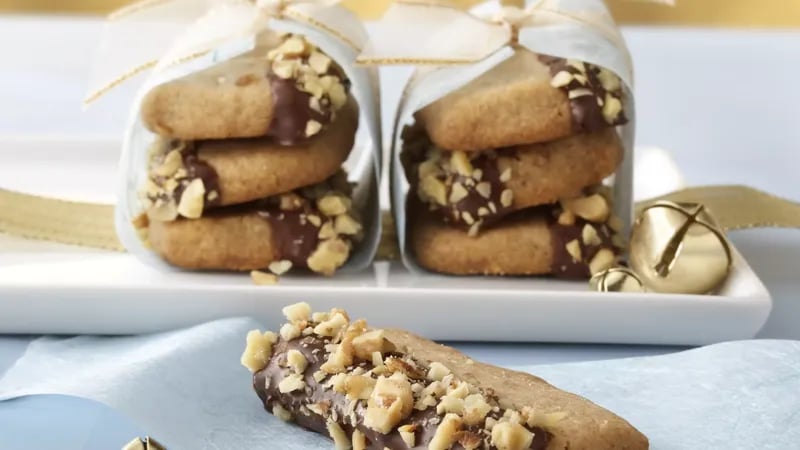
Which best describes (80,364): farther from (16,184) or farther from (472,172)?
(16,184)

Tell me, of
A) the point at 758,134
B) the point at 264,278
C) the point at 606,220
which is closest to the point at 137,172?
the point at 264,278

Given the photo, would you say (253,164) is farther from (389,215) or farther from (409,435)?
(409,435)

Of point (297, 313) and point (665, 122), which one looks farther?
point (665, 122)

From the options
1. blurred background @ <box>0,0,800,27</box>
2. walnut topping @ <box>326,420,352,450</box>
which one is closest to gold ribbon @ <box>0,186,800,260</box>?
walnut topping @ <box>326,420,352,450</box>

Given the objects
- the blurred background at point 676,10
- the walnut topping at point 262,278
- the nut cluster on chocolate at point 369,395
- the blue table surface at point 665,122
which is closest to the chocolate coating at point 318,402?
the nut cluster on chocolate at point 369,395

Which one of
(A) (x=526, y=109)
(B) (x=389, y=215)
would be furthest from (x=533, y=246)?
(B) (x=389, y=215)

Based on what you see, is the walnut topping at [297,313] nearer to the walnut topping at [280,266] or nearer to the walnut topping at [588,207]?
the walnut topping at [280,266]

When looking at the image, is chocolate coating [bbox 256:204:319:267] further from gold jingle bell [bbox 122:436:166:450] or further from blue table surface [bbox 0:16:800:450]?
gold jingle bell [bbox 122:436:166:450]
